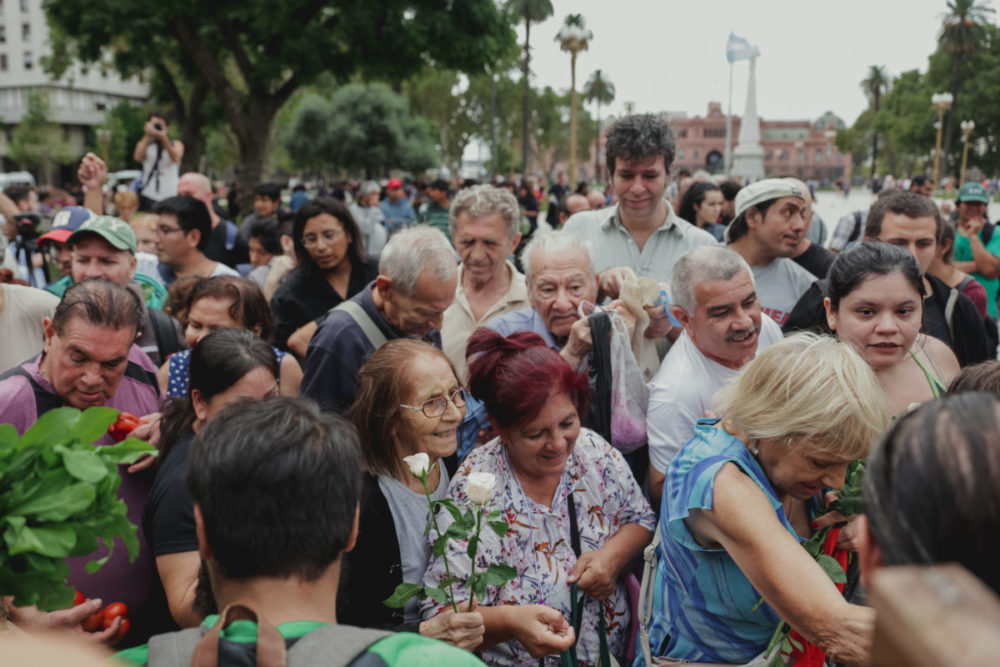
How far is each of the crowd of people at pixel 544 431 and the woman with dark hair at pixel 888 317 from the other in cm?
1

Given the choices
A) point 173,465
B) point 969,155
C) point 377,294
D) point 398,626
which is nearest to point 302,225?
point 377,294

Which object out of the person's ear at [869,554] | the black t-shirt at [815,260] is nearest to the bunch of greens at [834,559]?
the person's ear at [869,554]

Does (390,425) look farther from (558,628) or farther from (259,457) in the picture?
(259,457)

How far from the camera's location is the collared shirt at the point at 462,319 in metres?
4.20

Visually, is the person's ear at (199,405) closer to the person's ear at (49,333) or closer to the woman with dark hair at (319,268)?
the person's ear at (49,333)

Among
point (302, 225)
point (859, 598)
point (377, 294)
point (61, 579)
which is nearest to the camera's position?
point (61, 579)

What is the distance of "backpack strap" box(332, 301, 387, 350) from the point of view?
352 cm

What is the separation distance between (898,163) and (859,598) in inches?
3786

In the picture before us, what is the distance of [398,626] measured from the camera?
2459 mm

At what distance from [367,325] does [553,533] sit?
1339mm

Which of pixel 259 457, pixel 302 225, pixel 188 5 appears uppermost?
pixel 188 5

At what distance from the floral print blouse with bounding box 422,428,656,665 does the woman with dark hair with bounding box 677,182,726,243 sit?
16.9 ft

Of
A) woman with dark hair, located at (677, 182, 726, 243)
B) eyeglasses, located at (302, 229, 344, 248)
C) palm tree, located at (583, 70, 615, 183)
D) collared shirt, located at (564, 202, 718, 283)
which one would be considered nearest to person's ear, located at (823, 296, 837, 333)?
collared shirt, located at (564, 202, 718, 283)

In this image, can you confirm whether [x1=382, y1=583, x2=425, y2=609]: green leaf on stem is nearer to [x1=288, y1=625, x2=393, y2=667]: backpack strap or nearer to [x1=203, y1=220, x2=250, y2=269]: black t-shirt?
[x1=288, y1=625, x2=393, y2=667]: backpack strap
